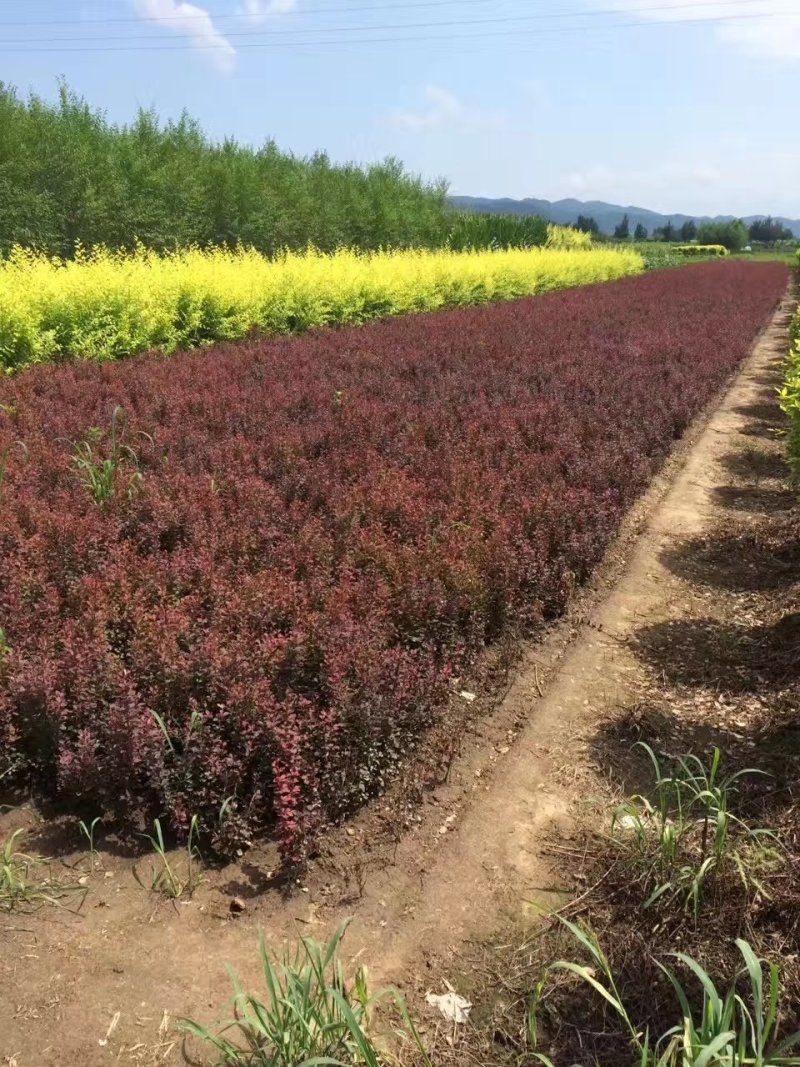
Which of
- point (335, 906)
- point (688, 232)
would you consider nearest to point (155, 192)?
point (335, 906)

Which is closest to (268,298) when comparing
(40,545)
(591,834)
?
(40,545)

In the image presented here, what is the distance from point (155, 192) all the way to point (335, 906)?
69.9 ft

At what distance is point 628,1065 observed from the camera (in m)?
1.91

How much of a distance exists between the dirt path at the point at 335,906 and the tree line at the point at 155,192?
59.5 ft

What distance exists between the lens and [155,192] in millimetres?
20141

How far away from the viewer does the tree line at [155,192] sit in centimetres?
1788

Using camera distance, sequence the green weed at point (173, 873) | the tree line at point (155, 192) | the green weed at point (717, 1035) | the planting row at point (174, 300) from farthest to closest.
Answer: the tree line at point (155, 192) → the planting row at point (174, 300) → the green weed at point (173, 873) → the green weed at point (717, 1035)

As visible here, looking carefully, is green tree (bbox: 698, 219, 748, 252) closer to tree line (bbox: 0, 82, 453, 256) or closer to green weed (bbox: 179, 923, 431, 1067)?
tree line (bbox: 0, 82, 453, 256)

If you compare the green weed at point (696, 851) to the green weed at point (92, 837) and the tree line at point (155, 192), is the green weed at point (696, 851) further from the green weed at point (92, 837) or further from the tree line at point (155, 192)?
the tree line at point (155, 192)

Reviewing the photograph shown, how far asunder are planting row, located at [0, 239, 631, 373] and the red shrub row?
37.5 inches

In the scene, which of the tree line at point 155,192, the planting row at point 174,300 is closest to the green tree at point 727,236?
the tree line at point 155,192

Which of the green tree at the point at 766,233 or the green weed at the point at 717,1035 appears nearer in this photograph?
the green weed at the point at 717,1035

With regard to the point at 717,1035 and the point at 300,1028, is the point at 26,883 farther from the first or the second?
the point at 717,1035

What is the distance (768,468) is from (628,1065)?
6.94m
